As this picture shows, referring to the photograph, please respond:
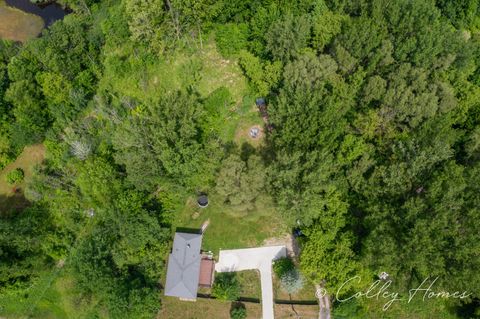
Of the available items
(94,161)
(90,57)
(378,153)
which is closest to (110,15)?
(90,57)

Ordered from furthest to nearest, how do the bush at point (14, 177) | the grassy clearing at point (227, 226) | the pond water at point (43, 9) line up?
1. the pond water at point (43, 9)
2. the bush at point (14, 177)
3. the grassy clearing at point (227, 226)

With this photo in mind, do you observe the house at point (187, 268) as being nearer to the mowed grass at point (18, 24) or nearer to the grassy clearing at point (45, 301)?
the grassy clearing at point (45, 301)

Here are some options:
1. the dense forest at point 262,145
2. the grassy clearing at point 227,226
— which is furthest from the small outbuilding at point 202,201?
the dense forest at point 262,145

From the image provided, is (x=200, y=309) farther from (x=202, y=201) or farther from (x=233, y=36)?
(x=233, y=36)

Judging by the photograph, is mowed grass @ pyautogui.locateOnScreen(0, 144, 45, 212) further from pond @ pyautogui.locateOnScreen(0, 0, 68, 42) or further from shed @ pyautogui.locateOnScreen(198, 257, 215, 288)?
shed @ pyautogui.locateOnScreen(198, 257, 215, 288)

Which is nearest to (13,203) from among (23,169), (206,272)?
(23,169)

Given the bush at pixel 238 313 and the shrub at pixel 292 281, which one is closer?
the bush at pixel 238 313
